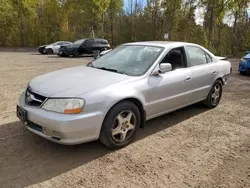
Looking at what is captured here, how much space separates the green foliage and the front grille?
20.0m

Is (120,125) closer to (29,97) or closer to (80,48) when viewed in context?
(29,97)

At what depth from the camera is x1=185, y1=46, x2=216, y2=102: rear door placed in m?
4.70

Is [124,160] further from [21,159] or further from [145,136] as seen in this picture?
[21,159]

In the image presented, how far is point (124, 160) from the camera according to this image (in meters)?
3.27

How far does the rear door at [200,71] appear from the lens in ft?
15.4

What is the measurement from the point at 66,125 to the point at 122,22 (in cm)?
3010

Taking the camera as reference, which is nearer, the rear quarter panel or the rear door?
the rear door

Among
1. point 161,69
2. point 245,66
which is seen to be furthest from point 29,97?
point 245,66

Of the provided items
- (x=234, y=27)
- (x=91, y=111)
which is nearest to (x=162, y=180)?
(x=91, y=111)

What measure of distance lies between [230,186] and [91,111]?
1.81 metres

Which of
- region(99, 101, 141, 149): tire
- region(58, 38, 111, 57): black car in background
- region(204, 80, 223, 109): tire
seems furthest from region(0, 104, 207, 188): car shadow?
region(58, 38, 111, 57): black car in background

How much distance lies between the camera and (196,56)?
A: 4.94m

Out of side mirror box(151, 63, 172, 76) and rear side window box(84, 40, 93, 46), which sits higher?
rear side window box(84, 40, 93, 46)

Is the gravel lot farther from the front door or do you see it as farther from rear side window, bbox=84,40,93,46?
rear side window, bbox=84,40,93,46
